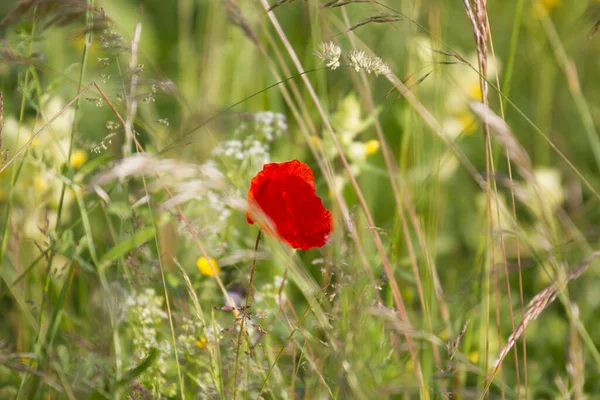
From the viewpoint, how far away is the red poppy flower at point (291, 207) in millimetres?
821

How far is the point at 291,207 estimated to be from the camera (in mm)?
831

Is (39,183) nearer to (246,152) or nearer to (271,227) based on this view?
(246,152)

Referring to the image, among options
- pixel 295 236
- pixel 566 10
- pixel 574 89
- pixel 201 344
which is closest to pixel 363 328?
pixel 295 236

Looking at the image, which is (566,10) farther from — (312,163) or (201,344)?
(201,344)

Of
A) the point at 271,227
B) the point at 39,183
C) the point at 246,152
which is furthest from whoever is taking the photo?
the point at 39,183

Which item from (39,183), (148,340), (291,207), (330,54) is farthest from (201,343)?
(39,183)

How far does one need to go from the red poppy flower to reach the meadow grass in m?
0.03

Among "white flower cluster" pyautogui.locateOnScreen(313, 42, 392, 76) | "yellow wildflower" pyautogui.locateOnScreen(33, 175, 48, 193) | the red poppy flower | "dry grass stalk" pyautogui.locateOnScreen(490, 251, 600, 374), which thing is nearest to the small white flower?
"white flower cluster" pyautogui.locateOnScreen(313, 42, 392, 76)

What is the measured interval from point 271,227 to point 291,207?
0.36 ft

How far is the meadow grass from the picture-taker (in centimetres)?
87

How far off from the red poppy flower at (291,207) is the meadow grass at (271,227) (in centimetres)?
3

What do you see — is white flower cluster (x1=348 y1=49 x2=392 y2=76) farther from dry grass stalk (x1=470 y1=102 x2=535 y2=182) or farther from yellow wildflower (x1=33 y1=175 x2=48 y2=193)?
yellow wildflower (x1=33 y1=175 x2=48 y2=193)

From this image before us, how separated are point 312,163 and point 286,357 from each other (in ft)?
2.20

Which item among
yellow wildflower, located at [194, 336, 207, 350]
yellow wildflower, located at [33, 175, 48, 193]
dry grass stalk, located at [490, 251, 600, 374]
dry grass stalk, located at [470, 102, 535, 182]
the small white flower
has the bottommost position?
dry grass stalk, located at [490, 251, 600, 374]
